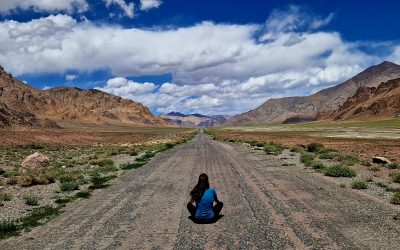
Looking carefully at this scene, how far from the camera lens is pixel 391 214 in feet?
41.9

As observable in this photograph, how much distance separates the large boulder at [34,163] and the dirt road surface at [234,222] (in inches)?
447

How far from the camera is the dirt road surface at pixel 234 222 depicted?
10.2m

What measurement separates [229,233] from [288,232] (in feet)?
4.86

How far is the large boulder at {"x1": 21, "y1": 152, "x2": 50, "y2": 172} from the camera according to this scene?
93.0 feet

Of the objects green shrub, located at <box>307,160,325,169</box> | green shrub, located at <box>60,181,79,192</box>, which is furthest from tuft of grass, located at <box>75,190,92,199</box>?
green shrub, located at <box>307,160,325,169</box>

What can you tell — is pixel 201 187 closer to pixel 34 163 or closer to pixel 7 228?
pixel 7 228

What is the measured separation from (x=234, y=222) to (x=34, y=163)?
20.8 meters

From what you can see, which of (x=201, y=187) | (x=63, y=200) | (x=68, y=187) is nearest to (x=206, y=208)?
(x=201, y=187)

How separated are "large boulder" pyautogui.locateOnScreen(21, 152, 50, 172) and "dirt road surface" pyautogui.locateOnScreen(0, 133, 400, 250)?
1134 cm

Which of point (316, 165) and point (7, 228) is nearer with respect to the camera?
point (7, 228)

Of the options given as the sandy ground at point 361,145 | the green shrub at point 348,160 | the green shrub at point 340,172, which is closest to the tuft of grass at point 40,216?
the green shrub at point 340,172

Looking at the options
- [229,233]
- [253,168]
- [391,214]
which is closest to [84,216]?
[229,233]

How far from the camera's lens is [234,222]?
39.9ft

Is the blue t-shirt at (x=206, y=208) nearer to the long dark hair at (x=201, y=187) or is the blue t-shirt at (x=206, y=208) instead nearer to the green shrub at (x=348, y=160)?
the long dark hair at (x=201, y=187)
